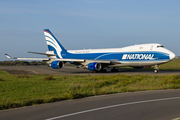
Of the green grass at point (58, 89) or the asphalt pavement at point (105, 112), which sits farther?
the green grass at point (58, 89)

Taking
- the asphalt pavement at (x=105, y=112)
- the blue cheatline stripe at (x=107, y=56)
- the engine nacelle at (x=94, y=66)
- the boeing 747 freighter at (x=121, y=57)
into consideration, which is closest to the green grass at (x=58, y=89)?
the asphalt pavement at (x=105, y=112)

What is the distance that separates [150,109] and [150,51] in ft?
80.1

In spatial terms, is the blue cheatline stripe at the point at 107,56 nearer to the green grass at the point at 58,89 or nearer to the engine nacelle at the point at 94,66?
the engine nacelle at the point at 94,66

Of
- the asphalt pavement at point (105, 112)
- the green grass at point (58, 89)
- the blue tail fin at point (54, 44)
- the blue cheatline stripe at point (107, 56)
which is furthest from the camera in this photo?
the blue tail fin at point (54, 44)

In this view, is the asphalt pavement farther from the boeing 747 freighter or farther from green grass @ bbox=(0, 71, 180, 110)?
the boeing 747 freighter

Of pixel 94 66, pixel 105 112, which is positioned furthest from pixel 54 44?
pixel 105 112

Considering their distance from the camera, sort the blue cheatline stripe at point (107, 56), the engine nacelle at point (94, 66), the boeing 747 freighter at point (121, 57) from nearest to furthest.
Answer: the blue cheatline stripe at point (107, 56) → the boeing 747 freighter at point (121, 57) → the engine nacelle at point (94, 66)

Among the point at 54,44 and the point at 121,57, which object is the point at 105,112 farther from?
the point at 54,44

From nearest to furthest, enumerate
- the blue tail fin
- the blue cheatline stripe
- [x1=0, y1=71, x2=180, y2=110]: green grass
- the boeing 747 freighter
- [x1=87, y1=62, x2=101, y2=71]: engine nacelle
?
[x1=0, y1=71, x2=180, y2=110]: green grass < the blue cheatline stripe < the boeing 747 freighter < [x1=87, y1=62, x2=101, y2=71]: engine nacelle < the blue tail fin

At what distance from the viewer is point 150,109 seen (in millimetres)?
9727

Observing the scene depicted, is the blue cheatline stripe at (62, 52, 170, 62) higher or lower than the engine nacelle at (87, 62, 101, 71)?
higher

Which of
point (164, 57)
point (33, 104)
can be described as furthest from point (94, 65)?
point (33, 104)

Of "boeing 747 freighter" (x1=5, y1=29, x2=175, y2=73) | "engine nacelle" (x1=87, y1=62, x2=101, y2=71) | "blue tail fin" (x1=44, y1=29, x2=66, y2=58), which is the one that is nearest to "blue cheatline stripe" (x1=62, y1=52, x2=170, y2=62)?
"boeing 747 freighter" (x1=5, y1=29, x2=175, y2=73)

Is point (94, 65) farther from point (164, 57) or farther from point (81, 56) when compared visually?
point (164, 57)
